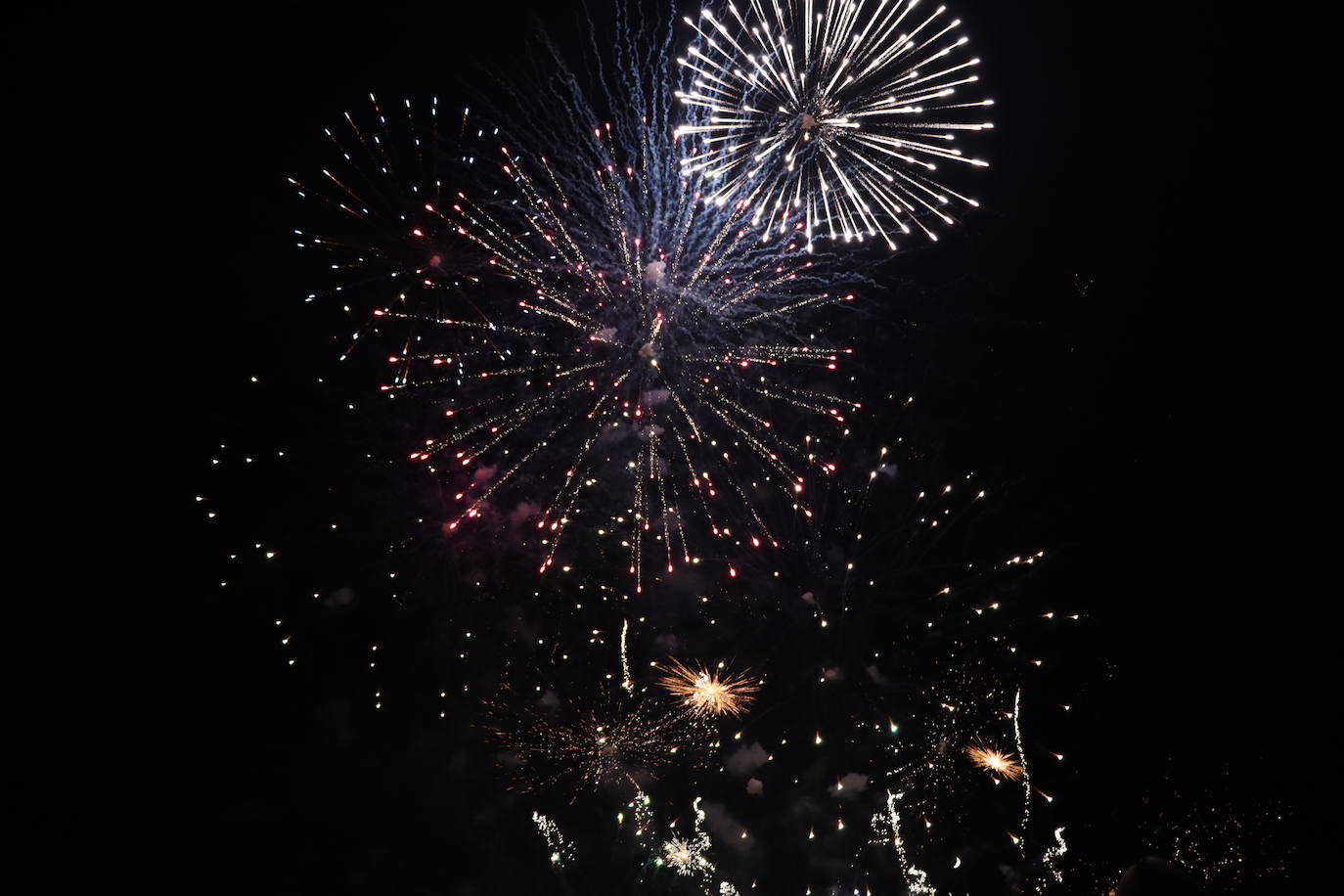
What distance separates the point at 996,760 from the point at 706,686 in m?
5.95

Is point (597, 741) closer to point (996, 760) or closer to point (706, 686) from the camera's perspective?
A: point (706, 686)

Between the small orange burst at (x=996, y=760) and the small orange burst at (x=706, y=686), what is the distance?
436 centimetres

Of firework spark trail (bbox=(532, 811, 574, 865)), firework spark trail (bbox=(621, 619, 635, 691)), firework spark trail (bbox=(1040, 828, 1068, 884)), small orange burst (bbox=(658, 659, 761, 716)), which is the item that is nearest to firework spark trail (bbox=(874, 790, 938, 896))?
firework spark trail (bbox=(1040, 828, 1068, 884))

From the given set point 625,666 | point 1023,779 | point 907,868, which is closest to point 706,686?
point 625,666

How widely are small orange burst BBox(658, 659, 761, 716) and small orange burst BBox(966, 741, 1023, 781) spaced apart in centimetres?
436

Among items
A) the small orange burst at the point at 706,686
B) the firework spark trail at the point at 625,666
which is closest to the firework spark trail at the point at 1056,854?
the small orange burst at the point at 706,686

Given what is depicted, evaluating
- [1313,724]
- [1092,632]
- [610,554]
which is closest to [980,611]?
[1092,632]

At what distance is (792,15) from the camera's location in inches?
268

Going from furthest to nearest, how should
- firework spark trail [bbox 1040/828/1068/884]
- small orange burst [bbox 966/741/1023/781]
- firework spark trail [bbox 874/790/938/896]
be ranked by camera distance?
firework spark trail [bbox 874/790/938/896] → firework spark trail [bbox 1040/828/1068/884] → small orange burst [bbox 966/741/1023/781]

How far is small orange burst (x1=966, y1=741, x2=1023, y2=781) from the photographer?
11.7m

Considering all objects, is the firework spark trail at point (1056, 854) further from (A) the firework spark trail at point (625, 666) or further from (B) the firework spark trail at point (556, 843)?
(B) the firework spark trail at point (556, 843)

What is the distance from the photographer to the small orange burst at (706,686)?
11305 mm

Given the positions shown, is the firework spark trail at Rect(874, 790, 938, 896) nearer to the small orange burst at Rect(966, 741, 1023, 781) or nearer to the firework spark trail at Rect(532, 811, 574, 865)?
the small orange burst at Rect(966, 741, 1023, 781)

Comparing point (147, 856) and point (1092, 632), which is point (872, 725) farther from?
point (147, 856)
